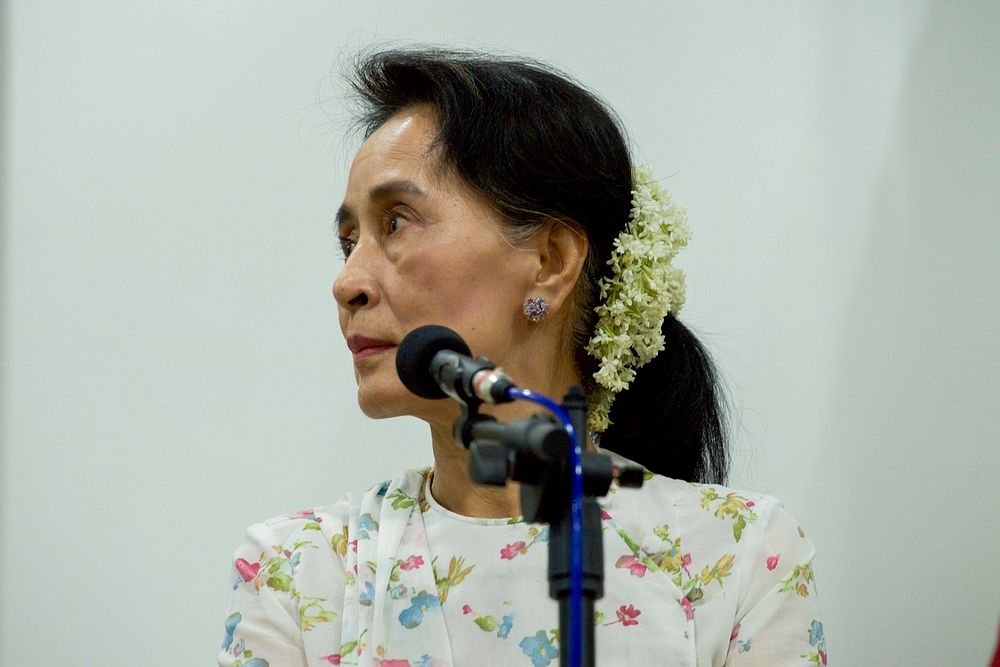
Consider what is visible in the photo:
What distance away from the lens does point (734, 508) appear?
1.85 metres

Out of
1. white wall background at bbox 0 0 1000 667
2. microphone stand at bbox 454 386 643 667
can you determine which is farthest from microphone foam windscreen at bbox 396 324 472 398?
white wall background at bbox 0 0 1000 667

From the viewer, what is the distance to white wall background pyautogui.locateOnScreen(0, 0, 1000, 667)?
2305 mm

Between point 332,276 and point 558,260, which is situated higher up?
point 332,276

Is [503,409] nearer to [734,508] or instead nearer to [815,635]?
[734,508]

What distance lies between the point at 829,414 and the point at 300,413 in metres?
1.02

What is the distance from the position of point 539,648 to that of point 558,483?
753 millimetres

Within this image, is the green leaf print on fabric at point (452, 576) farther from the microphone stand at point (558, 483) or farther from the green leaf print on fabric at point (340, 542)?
the microphone stand at point (558, 483)

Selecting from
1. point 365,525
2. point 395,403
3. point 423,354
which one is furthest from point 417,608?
point 423,354

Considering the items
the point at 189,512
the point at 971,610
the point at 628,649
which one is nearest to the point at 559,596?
the point at 628,649

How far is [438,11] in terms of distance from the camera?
2.54 metres

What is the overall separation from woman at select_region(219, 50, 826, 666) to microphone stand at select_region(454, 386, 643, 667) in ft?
2.24

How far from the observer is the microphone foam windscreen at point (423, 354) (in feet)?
3.96

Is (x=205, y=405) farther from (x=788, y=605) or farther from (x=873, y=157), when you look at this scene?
(x=873, y=157)

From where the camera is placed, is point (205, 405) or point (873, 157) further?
point (873, 157)
